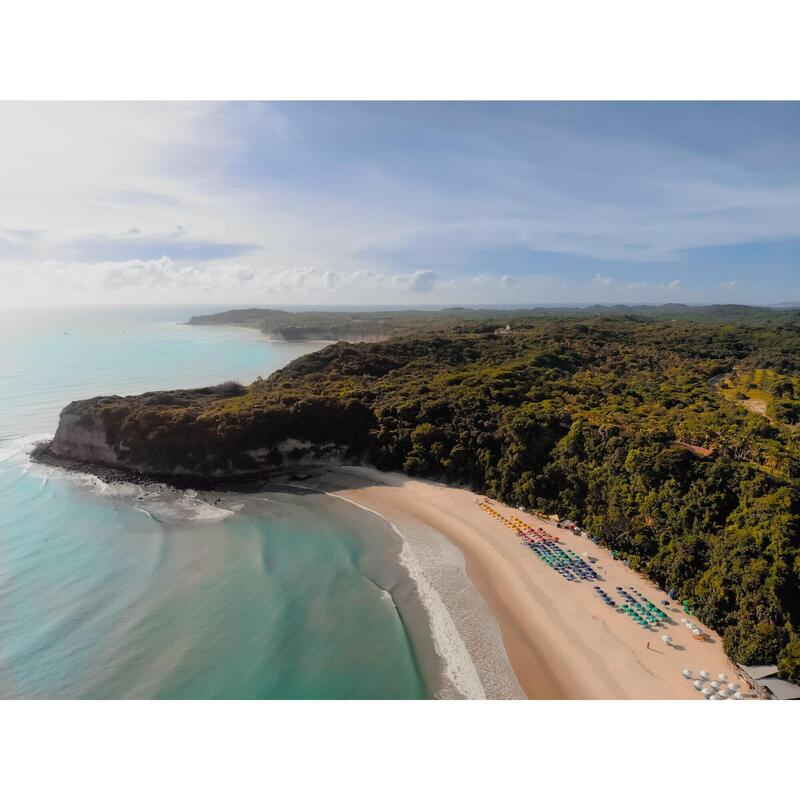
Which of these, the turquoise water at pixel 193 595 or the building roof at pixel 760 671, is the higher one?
the building roof at pixel 760 671

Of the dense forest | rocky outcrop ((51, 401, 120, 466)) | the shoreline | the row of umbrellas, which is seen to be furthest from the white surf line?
rocky outcrop ((51, 401, 120, 466))

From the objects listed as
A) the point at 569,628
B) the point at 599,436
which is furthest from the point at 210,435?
the point at 569,628

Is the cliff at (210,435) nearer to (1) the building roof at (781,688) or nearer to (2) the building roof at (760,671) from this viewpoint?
(2) the building roof at (760,671)

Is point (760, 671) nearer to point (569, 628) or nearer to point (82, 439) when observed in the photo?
point (569, 628)

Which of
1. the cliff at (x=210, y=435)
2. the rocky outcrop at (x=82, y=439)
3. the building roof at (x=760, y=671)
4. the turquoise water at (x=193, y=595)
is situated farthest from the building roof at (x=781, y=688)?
the rocky outcrop at (x=82, y=439)

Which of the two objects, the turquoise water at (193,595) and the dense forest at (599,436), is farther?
the dense forest at (599,436)

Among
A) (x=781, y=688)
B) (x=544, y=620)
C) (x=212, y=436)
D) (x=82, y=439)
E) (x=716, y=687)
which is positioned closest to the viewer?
(x=781, y=688)
